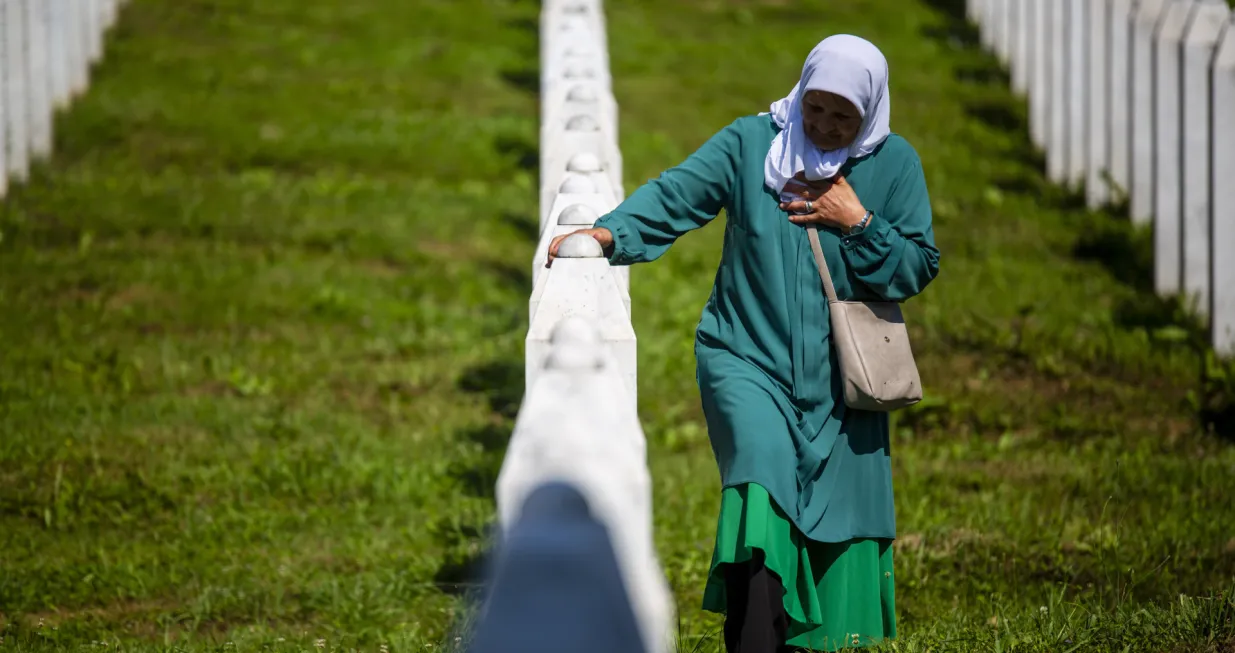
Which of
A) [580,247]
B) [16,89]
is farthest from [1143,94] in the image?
[16,89]

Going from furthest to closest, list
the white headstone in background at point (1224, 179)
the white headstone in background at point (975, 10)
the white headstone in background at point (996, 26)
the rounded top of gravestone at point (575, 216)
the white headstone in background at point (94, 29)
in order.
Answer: the white headstone in background at point (975, 10) → the white headstone in background at point (996, 26) → the white headstone in background at point (94, 29) → the white headstone in background at point (1224, 179) → the rounded top of gravestone at point (575, 216)

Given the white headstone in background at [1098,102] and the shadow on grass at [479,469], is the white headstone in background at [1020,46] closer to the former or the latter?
the white headstone in background at [1098,102]

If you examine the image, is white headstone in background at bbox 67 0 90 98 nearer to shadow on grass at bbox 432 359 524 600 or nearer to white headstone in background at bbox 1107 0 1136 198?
shadow on grass at bbox 432 359 524 600

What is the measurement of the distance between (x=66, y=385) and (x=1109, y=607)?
14.4 ft

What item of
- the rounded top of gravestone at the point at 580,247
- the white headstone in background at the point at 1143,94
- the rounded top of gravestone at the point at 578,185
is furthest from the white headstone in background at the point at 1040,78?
the rounded top of gravestone at the point at 580,247

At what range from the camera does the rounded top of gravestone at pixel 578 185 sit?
4.84 meters

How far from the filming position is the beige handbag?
13.3ft

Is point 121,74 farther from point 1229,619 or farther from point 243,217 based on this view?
point 1229,619

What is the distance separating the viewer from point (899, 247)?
4039 mm

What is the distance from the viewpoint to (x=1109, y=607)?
5.05m

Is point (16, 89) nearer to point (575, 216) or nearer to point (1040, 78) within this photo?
point (1040, 78)

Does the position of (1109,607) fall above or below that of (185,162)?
below

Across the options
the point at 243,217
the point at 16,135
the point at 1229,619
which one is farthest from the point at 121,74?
the point at 1229,619

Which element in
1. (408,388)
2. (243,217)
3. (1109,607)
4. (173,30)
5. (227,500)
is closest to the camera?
(1109,607)
